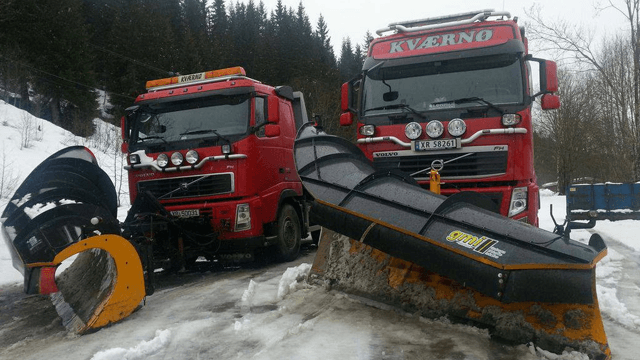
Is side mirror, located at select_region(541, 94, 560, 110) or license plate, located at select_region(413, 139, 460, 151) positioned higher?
side mirror, located at select_region(541, 94, 560, 110)

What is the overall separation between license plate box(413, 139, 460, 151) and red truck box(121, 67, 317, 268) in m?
2.48

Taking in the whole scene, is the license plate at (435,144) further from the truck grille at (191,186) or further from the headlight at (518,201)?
the truck grille at (191,186)

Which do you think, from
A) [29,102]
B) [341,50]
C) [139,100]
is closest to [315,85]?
[29,102]

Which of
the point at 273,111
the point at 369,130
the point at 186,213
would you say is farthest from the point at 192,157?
the point at 369,130

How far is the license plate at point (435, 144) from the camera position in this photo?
5258 millimetres

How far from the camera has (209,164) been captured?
6.91m

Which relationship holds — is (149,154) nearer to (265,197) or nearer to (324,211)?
(265,197)

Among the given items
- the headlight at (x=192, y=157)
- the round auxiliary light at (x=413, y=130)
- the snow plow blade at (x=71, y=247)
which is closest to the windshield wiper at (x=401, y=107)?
the round auxiliary light at (x=413, y=130)

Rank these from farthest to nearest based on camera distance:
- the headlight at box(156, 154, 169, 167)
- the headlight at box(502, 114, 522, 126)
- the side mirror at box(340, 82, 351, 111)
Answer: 1. the headlight at box(156, 154, 169, 167)
2. the side mirror at box(340, 82, 351, 111)
3. the headlight at box(502, 114, 522, 126)

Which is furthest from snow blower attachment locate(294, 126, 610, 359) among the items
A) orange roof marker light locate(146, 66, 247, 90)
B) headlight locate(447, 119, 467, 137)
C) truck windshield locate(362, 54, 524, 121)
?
orange roof marker light locate(146, 66, 247, 90)

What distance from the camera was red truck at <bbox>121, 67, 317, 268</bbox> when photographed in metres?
6.84

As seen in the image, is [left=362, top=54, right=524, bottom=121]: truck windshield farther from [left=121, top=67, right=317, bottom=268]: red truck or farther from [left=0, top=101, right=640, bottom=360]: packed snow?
[left=0, top=101, right=640, bottom=360]: packed snow

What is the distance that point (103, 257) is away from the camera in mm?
5121

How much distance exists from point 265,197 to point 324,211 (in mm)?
3400
